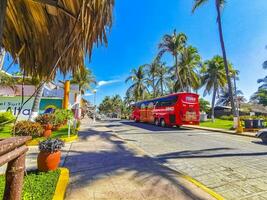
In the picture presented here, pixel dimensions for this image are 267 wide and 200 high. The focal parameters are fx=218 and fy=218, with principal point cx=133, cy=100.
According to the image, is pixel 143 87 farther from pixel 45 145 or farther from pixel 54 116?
pixel 45 145

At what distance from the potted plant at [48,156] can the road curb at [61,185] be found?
35 cm

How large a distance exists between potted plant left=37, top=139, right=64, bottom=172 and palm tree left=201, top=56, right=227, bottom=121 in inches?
1550

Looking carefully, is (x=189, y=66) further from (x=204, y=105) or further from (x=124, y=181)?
(x=124, y=181)

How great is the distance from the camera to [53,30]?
257 cm

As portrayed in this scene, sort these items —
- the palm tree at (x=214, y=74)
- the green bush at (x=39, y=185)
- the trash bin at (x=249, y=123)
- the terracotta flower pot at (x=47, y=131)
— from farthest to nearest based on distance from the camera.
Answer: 1. the palm tree at (x=214, y=74)
2. the trash bin at (x=249, y=123)
3. the terracotta flower pot at (x=47, y=131)
4. the green bush at (x=39, y=185)

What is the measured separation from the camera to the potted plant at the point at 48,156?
564cm

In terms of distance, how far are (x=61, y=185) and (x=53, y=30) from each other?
357 cm

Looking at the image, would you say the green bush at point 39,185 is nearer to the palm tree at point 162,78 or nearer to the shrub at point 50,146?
the shrub at point 50,146

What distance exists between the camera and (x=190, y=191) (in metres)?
4.70

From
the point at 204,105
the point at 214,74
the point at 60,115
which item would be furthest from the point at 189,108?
the point at 204,105

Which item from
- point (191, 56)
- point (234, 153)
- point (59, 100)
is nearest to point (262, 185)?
point (234, 153)

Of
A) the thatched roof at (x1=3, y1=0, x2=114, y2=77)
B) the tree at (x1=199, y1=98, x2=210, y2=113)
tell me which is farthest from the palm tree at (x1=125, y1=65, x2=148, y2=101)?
the thatched roof at (x1=3, y1=0, x2=114, y2=77)

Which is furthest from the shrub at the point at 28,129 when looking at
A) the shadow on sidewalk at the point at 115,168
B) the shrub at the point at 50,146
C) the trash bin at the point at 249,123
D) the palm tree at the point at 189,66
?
the palm tree at the point at 189,66

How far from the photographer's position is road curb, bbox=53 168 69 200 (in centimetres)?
419
